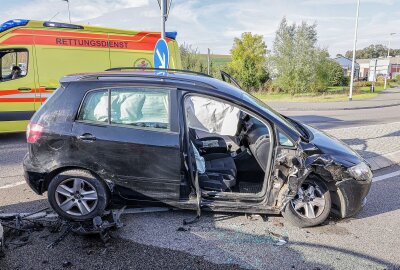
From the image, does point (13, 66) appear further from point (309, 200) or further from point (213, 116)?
point (309, 200)

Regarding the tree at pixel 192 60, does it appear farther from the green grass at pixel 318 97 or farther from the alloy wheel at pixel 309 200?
the alloy wheel at pixel 309 200

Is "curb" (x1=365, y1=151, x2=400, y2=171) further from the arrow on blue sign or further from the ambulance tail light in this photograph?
the ambulance tail light

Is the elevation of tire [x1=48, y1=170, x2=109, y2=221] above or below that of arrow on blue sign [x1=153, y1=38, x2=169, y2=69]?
below

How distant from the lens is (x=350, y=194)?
3615 mm

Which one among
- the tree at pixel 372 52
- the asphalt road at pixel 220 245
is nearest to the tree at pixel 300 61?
the asphalt road at pixel 220 245

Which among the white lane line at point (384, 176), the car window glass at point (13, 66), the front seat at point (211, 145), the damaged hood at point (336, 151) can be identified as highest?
the car window glass at point (13, 66)

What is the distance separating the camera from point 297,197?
366cm

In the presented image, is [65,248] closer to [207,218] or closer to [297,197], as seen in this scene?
[207,218]

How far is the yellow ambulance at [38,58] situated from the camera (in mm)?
7195

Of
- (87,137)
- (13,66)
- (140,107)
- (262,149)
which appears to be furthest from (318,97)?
(87,137)

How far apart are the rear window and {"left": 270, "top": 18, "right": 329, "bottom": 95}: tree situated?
27.9 meters

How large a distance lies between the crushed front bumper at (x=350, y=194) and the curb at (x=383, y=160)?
7.90 ft

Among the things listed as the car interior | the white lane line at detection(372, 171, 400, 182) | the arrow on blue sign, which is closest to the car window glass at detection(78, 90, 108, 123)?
the car interior

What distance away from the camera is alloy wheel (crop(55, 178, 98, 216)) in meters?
3.62
